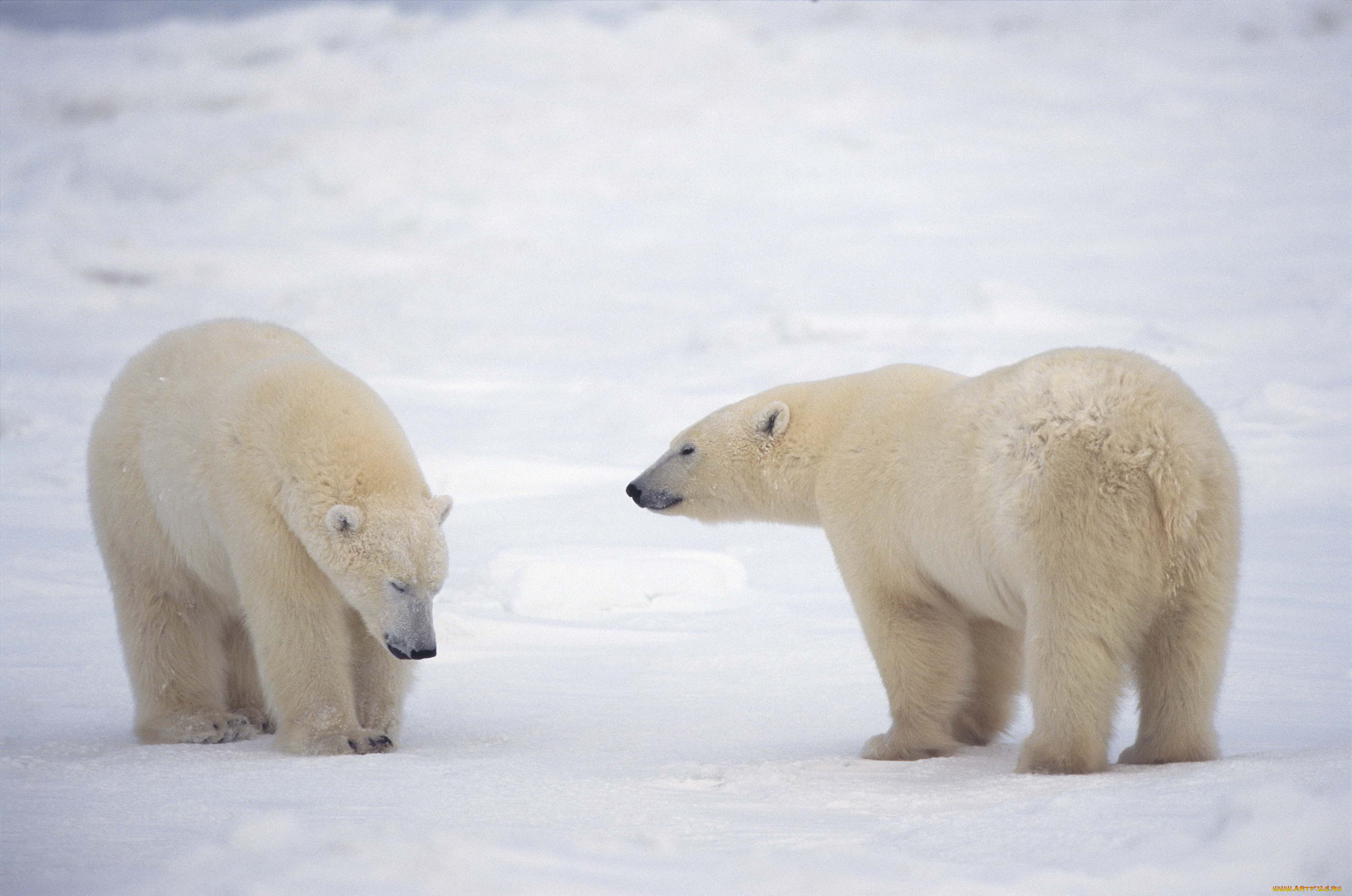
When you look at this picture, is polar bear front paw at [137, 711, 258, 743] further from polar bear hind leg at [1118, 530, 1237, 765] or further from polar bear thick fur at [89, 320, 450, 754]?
polar bear hind leg at [1118, 530, 1237, 765]

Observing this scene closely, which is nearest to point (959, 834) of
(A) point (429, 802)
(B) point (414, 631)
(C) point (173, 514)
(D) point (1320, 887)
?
(D) point (1320, 887)

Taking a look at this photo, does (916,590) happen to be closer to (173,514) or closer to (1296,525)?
(173,514)

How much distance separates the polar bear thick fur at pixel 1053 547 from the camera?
3.03m

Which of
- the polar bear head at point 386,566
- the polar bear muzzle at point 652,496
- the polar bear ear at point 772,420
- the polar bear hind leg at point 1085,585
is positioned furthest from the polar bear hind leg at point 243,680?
the polar bear hind leg at point 1085,585

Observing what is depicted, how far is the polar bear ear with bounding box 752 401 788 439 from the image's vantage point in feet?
14.3

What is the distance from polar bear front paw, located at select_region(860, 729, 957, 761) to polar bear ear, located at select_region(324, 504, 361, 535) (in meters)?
1.70

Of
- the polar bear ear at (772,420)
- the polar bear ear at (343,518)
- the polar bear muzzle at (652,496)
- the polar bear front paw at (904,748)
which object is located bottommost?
the polar bear front paw at (904,748)

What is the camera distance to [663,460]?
4758 millimetres

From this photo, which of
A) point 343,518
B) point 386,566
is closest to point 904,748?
point 386,566

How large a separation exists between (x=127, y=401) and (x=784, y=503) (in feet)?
7.74

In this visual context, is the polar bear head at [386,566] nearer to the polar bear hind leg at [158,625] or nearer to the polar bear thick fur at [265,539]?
the polar bear thick fur at [265,539]

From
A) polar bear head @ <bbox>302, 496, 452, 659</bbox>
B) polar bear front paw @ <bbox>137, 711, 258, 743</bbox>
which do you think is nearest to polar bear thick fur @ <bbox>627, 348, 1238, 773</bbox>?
polar bear head @ <bbox>302, 496, 452, 659</bbox>

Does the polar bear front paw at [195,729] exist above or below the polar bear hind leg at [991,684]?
below

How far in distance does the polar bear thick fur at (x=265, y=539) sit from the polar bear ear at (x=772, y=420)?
112cm
